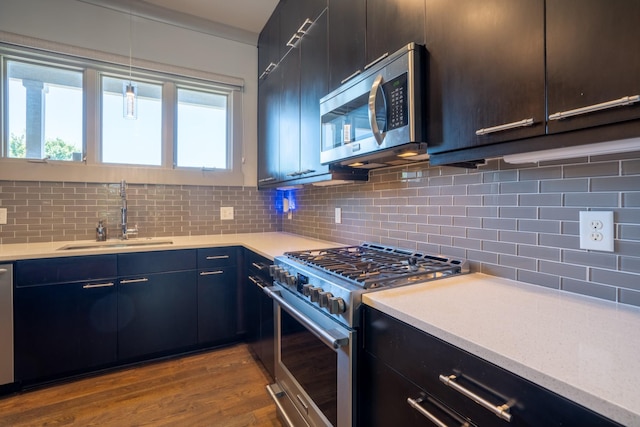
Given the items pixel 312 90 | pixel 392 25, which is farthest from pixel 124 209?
pixel 392 25

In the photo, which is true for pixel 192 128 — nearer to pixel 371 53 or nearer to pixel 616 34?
pixel 371 53

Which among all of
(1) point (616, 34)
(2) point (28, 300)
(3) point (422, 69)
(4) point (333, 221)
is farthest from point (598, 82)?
(2) point (28, 300)

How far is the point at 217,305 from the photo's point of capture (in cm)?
252

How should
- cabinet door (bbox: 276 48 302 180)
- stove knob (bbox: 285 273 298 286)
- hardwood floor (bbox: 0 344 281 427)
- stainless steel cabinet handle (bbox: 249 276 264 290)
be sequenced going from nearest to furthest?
stove knob (bbox: 285 273 298 286) → hardwood floor (bbox: 0 344 281 427) → stainless steel cabinet handle (bbox: 249 276 264 290) → cabinet door (bbox: 276 48 302 180)

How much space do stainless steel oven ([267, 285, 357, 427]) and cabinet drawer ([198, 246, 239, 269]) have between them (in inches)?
37.8

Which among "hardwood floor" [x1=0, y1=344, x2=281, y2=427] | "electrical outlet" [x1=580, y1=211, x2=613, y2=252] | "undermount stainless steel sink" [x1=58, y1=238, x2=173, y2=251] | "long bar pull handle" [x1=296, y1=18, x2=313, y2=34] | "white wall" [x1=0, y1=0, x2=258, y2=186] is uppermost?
"white wall" [x1=0, y1=0, x2=258, y2=186]

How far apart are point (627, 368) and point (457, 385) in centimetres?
31

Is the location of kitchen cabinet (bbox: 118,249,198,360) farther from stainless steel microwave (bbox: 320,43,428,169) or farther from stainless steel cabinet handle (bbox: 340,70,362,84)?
stainless steel cabinet handle (bbox: 340,70,362,84)

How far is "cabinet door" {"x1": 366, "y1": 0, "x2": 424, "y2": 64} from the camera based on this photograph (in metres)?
1.20

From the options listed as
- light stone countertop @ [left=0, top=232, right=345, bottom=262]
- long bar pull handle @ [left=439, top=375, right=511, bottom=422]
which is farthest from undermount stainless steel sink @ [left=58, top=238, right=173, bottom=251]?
long bar pull handle @ [left=439, top=375, right=511, bottom=422]

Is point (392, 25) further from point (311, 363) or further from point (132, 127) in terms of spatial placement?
point (132, 127)

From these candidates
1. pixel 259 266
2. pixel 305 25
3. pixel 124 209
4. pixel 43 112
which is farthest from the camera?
pixel 124 209

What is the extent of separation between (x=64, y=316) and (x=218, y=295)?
97 cm

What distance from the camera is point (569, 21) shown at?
777 mm
